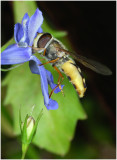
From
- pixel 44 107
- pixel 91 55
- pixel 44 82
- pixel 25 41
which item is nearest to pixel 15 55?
pixel 25 41

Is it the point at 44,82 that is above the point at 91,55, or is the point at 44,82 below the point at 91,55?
above

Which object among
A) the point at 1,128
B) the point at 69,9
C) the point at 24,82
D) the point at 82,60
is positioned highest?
the point at 82,60

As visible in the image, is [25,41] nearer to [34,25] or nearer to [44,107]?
[34,25]

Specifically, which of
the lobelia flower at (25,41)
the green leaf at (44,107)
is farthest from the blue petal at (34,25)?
the green leaf at (44,107)

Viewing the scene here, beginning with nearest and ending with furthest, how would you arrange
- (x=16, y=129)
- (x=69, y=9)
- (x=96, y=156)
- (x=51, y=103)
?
(x=51, y=103) < (x=16, y=129) < (x=96, y=156) < (x=69, y=9)

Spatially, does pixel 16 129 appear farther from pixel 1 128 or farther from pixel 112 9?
pixel 112 9

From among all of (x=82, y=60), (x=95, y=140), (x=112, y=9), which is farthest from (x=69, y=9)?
(x=82, y=60)
